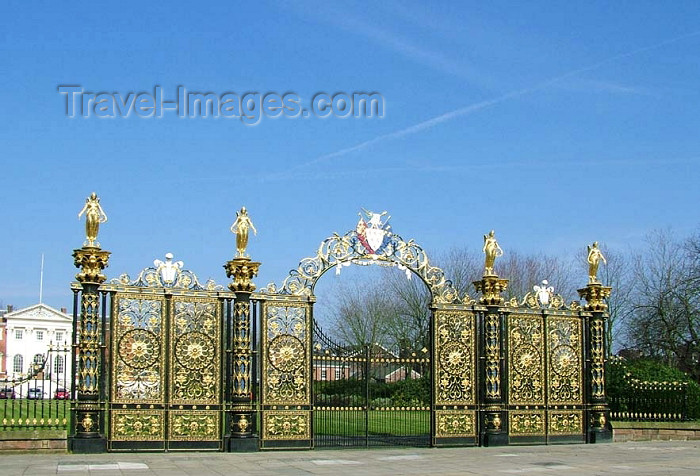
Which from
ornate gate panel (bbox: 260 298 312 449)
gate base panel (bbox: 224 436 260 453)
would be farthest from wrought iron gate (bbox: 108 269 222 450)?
ornate gate panel (bbox: 260 298 312 449)

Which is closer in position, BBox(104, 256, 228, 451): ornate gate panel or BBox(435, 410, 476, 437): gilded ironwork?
BBox(104, 256, 228, 451): ornate gate panel

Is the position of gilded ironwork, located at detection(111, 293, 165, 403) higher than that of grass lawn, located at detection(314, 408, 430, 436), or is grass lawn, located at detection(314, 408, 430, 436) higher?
gilded ironwork, located at detection(111, 293, 165, 403)

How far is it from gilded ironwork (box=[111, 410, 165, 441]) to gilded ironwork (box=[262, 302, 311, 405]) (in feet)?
7.40

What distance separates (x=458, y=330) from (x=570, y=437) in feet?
13.6

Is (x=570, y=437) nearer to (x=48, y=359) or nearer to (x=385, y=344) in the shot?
(x=48, y=359)

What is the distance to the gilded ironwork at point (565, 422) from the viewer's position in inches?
867

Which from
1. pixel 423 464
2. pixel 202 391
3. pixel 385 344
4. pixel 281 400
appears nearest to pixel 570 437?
pixel 423 464

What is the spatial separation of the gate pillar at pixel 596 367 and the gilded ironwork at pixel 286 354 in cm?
759

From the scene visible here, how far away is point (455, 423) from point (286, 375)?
4.26 meters

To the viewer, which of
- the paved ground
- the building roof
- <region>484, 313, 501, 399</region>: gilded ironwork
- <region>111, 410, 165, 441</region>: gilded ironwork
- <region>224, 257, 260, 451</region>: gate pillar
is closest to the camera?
the paved ground

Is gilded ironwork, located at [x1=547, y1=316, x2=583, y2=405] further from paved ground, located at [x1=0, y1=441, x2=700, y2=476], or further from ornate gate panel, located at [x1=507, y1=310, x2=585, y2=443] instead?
paved ground, located at [x1=0, y1=441, x2=700, y2=476]

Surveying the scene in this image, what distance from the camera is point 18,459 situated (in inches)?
655

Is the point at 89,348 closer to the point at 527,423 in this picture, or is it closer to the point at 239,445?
the point at 239,445

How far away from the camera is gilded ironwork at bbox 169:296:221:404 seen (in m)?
18.7
